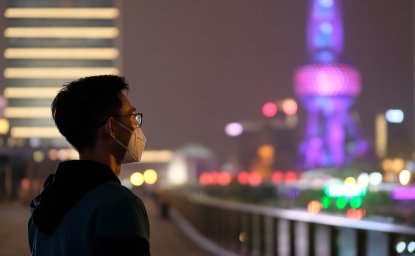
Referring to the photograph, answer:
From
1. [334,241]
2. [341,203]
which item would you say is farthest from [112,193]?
[341,203]

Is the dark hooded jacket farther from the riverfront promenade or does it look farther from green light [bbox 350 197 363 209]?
green light [bbox 350 197 363 209]

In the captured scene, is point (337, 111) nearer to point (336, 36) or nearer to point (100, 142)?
point (336, 36)

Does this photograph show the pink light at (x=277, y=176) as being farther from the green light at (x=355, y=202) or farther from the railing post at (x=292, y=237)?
the railing post at (x=292, y=237)

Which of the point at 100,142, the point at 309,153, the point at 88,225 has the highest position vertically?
the point at 100,142

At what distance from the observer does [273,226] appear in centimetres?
1566

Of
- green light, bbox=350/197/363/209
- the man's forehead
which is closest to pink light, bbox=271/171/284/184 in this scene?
green light, bbox=350/197/363/209

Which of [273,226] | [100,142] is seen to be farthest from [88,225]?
[273,226]

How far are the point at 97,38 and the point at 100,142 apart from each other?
254ft

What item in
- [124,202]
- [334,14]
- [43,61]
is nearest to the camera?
[124,202]

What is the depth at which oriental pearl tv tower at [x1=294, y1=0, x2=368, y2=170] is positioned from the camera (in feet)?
502

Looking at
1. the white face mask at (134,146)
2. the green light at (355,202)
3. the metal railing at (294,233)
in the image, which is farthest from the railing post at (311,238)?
the green light at (355,202)

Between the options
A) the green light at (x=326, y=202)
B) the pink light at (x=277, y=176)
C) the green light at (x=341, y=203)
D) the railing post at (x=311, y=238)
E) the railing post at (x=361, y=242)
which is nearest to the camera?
the railing post at (x=361, y=242)

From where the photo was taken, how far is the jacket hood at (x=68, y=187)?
3480 millimetres

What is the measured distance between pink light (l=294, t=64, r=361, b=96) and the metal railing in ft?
431
